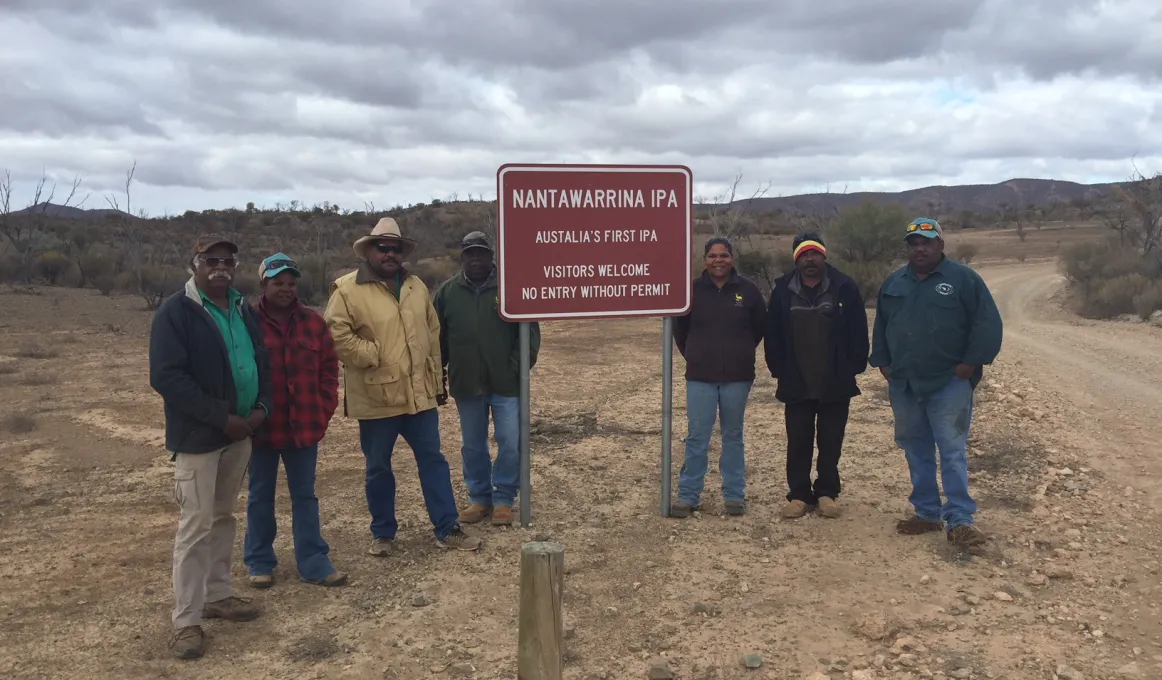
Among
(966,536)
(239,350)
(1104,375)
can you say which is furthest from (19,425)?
(1104,375)

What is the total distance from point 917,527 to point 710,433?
140cm

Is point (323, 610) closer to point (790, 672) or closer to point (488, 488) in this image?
point (488, 488)

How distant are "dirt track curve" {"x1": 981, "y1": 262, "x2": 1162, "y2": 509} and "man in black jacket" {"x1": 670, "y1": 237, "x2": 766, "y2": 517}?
2975mm

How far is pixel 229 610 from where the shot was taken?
4316 millimetres

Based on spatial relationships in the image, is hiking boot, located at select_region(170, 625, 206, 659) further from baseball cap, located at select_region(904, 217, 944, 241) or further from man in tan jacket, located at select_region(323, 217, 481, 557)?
baseball cap, located at select_region(904, 217, 944, 241)

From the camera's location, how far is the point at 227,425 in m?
3.97

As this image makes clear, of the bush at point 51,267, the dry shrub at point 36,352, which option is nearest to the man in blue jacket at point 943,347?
the dry shrub at point 36,352

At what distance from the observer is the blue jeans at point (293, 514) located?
462 cm

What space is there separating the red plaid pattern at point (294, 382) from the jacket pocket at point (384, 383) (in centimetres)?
33

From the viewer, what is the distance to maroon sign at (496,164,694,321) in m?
5.42

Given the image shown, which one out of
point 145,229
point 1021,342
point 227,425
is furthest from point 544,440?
point 145,229

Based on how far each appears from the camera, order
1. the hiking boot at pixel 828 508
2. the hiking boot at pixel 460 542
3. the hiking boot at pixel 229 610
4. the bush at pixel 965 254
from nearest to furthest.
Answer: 1. the hiking boot at pixel 229 610
2. the hiking boot at pixel 460 542
3. the hiking boot at pixel 828 508
4. the bush at pixel 965 254

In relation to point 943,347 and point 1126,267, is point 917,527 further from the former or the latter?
point 1126,267

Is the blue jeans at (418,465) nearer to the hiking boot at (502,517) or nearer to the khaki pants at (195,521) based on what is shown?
the hiking boot at (502,517)
